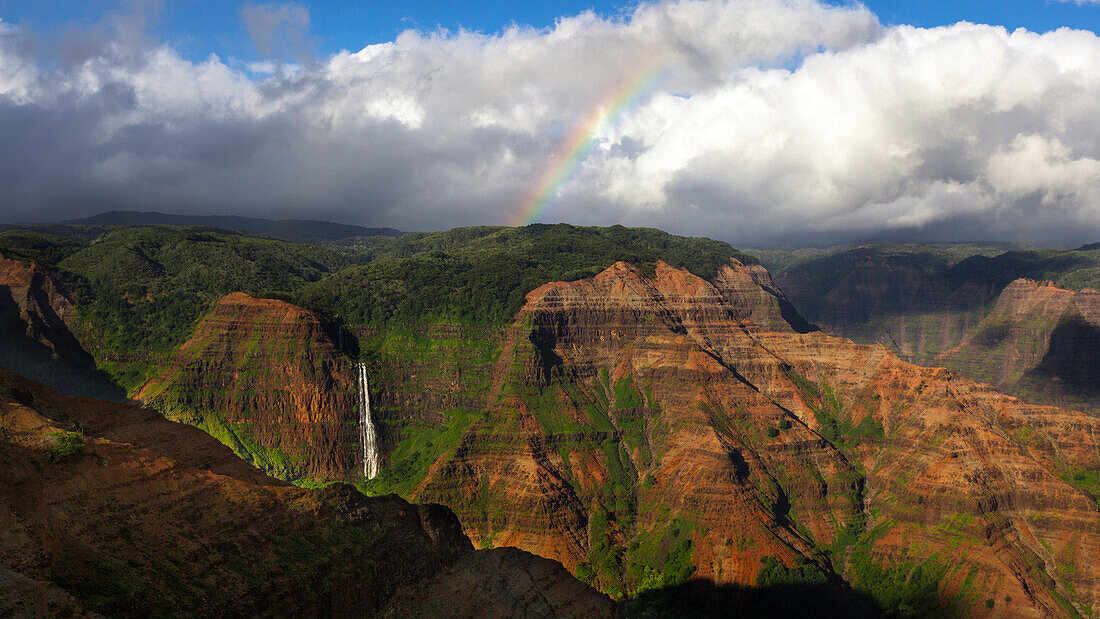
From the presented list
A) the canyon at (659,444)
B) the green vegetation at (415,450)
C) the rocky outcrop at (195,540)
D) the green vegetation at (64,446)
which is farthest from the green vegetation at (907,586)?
the green vegetation at (64,446)

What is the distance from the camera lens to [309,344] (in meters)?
179

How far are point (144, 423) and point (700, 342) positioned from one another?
16396cm

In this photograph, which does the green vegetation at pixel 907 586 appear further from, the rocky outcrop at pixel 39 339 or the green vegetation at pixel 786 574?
Answer: the rocky outcrop at pixel 39 339

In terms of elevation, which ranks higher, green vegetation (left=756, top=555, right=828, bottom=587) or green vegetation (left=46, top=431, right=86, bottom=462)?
green vegetation (left=46, top=431, right=86, bottom=462)

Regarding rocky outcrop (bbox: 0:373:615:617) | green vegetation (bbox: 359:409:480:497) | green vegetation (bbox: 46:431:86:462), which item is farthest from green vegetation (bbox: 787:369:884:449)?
green vegetation (bbox: 46:431:86:462)

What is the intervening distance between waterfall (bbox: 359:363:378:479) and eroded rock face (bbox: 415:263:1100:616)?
1184 inches

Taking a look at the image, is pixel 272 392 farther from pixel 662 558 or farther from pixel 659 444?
pixel 662 558

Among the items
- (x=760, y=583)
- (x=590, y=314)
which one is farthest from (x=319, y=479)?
(x=760, y=583)

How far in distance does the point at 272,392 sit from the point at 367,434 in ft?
90.0

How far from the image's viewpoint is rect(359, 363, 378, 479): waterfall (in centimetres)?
17088

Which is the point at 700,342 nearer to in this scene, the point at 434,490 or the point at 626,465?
the point at 626,465

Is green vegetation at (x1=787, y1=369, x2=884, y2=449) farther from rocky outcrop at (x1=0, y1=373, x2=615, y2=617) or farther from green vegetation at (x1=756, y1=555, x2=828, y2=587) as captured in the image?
A: rocky outcrop at (x1=0, y1=373, x2=615, y2=617)

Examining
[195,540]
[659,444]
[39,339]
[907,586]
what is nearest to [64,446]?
[195,540]

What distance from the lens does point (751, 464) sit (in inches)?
5886
